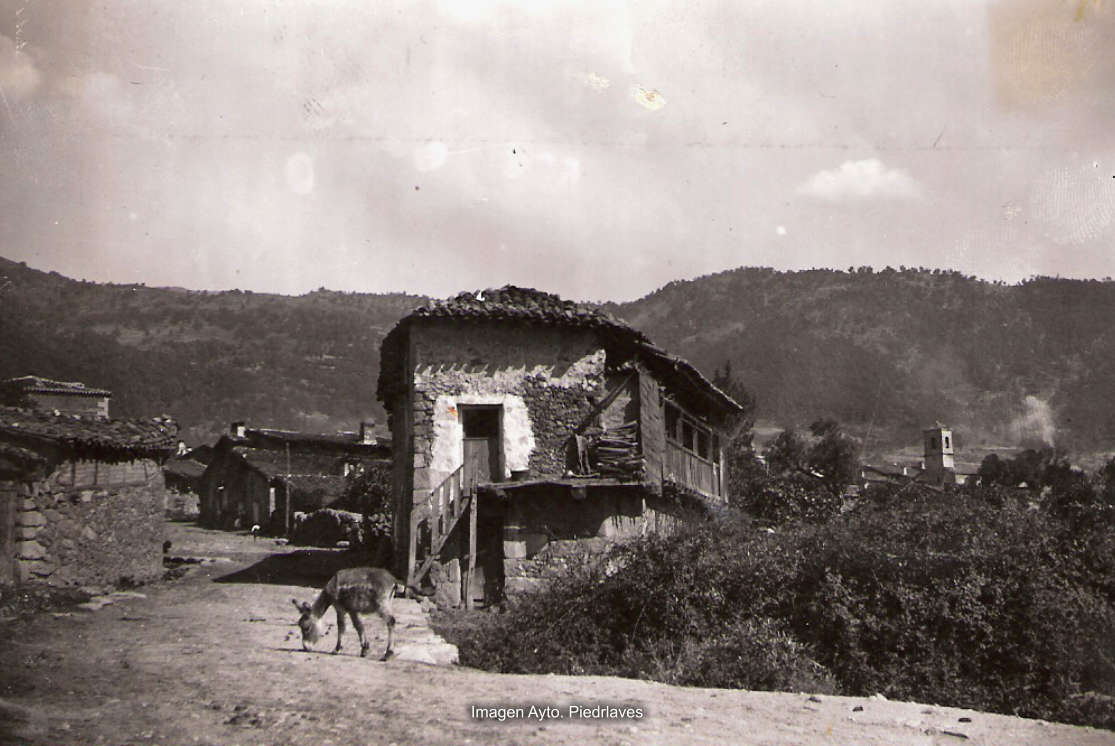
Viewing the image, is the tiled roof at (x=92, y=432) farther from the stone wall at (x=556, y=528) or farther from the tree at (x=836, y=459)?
the tree at (x=836, y=459)

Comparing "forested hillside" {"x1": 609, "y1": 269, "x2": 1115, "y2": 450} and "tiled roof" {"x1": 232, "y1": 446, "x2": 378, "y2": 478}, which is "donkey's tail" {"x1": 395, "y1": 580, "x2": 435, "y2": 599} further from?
"forested hillside" {"x1": 609, "y1": 269, "x2": 1115, "y2": 450}

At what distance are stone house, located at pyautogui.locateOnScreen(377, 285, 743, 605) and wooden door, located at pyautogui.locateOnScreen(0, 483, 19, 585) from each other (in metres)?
6.24

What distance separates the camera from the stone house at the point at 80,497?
42.7 ft

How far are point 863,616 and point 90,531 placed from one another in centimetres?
1282

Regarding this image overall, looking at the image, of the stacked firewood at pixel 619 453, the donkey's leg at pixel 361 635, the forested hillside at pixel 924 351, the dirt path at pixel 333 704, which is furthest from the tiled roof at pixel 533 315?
the forested hillside at pixel 924 351

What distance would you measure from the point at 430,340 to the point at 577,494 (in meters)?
4.30

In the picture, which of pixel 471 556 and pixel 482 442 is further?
pixel 482 442

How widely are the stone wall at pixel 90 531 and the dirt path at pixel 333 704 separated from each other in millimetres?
3034

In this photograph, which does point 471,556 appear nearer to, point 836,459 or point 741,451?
point 741,451

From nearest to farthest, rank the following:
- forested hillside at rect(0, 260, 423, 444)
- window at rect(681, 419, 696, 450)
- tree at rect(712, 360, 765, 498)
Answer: window at rect(681, 419, 696, 450), tree at rect(712, 360, 765, 498), forested hillside at rect(0, 260, 423, 444)

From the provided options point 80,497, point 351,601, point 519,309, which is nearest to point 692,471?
point 519,309

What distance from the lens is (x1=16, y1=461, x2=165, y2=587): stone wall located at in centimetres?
1326

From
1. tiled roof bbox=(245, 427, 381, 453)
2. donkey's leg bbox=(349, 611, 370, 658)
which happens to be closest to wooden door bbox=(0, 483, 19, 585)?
donkey's leg bbox=(349, 611, 370, 658)

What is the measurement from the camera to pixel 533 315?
1662 centimetres
